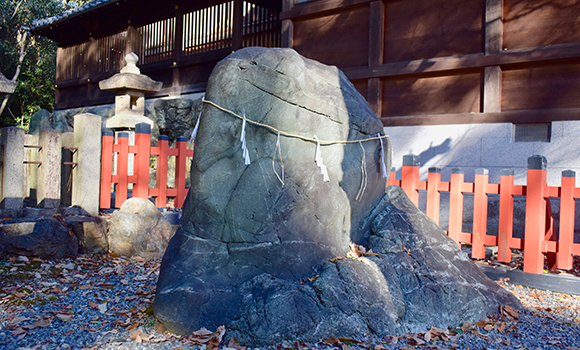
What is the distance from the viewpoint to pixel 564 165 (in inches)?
264

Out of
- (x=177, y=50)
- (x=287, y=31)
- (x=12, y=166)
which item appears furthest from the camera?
(x=177, y=50)

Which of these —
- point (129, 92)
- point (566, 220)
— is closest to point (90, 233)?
point (566, 220)

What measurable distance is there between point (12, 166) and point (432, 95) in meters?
6.66

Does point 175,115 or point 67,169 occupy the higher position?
point 175,115

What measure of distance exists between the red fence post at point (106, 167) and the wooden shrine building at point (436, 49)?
16.0 ft

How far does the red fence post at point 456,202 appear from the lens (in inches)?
213

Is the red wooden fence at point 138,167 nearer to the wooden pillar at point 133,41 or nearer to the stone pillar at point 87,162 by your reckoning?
the stone pillar at point 87,162

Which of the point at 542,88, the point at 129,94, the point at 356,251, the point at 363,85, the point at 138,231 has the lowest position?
the point at 138,231

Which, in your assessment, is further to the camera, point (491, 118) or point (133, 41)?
point (133, 41)

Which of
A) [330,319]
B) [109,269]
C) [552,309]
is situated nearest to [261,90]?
[330,319]

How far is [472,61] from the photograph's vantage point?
24.3 feet

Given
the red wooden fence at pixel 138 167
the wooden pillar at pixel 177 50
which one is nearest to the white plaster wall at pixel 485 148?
the red wooden fence at pixel 138 167

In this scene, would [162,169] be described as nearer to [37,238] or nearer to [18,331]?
[37,238]

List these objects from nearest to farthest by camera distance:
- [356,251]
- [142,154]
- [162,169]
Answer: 1. [356,251]
2. [142,154]
3. [162,169]
